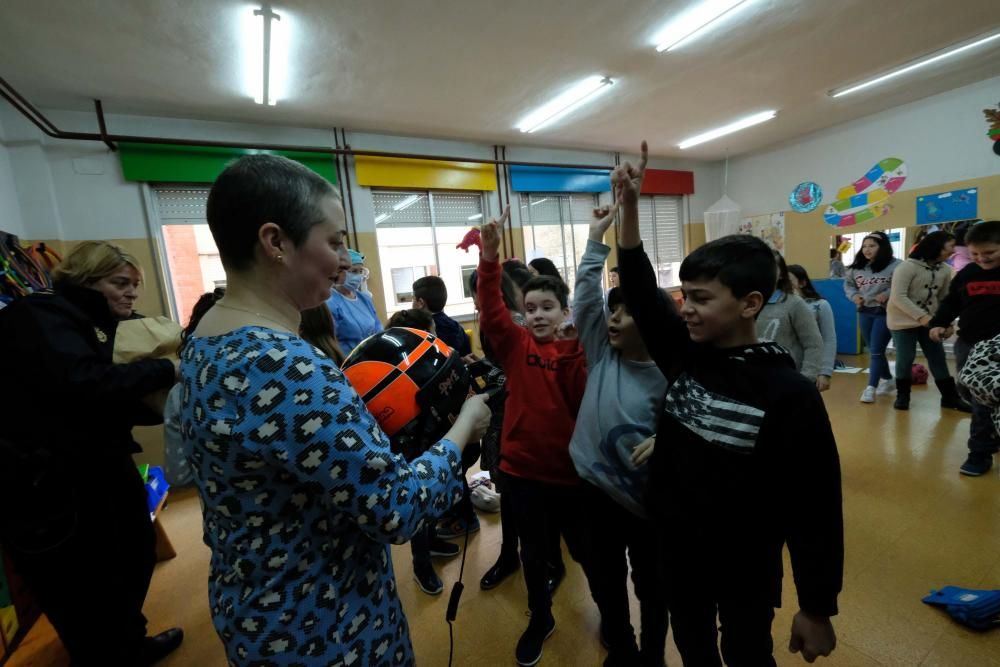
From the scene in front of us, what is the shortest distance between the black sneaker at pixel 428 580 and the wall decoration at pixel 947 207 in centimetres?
686

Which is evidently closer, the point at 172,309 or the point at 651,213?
the point at 172,309

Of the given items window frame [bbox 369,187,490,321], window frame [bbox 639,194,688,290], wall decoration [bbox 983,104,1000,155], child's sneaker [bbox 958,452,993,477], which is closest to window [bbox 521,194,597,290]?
window frame [bbox 369,187,490,321]

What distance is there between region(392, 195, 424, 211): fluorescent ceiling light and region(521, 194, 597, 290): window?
146 cm

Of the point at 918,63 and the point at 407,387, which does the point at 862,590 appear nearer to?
the point at 407,387

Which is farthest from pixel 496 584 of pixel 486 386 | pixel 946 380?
pixel 946 380

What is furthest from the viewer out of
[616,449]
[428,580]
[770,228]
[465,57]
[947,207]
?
[770,228]

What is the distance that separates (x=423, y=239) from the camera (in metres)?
5.12

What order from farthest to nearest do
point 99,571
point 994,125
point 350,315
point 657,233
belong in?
point 657,233, point 994,125, point 350,315, point 99,571

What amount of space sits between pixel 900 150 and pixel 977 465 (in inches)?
188

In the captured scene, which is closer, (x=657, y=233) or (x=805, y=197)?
(x=805, y=197)

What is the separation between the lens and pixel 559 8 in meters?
2.68

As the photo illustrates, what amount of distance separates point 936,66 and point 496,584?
6267 mm

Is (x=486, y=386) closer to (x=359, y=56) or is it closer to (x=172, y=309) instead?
(x=359, y=56)

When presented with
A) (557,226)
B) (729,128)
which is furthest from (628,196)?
(729,128)
